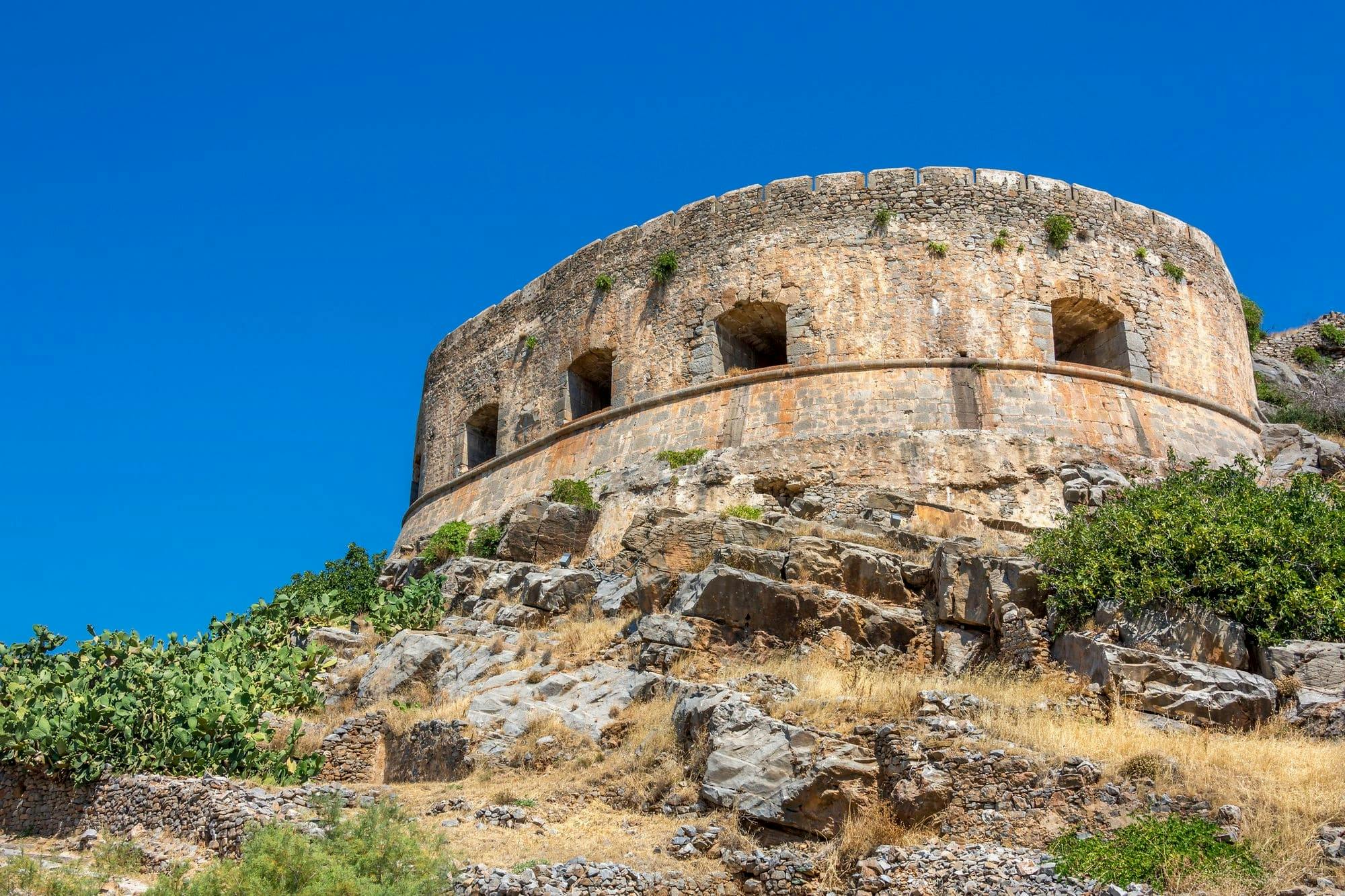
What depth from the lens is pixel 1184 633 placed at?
11.2 m

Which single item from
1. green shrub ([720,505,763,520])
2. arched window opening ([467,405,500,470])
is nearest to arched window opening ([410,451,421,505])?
arched window opening ([467,405,500,470])

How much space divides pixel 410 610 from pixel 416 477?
8.51 m

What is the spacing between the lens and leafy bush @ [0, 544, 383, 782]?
1141cm

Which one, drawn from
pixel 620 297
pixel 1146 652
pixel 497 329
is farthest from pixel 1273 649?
pixel 497 329

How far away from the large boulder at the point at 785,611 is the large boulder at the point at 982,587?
368 millimetres

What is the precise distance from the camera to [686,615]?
1209 cm

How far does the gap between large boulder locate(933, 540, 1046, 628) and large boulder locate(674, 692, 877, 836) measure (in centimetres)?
317

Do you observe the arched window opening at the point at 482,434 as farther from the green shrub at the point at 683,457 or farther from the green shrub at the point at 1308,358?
the green shrub at the point at 1308,358

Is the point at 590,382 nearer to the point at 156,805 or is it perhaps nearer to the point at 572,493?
the point at 572,493

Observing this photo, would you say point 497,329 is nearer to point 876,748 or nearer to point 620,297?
point 620,297

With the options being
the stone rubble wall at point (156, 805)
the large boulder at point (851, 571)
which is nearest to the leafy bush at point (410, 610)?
the stone rubble wall at point (156, 805)

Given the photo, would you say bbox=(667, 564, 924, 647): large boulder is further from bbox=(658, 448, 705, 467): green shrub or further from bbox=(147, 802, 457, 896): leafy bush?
bbox=(658, 448, 705, 467): green shrub

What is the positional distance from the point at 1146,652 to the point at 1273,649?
112cm

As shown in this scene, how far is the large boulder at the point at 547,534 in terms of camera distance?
16.7 m
